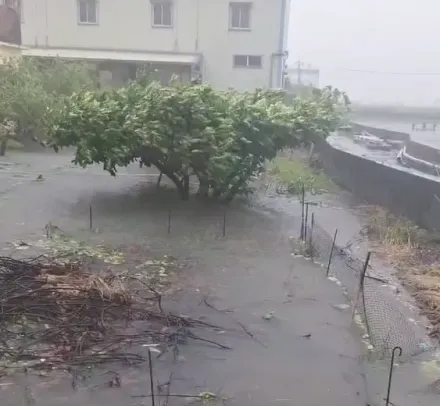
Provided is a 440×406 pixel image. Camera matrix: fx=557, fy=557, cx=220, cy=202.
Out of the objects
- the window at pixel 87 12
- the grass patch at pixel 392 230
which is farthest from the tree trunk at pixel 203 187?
the window at pixel 87 12

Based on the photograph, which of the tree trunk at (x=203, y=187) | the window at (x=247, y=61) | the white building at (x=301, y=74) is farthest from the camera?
the white building at (x=301, y=74)

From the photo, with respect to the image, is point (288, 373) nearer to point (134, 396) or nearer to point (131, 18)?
point (134, 396)

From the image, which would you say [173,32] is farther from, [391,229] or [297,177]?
[391,229]

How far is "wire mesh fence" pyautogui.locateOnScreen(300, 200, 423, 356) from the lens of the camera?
3.82m

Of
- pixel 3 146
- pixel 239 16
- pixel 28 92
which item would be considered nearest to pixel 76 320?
pixel 3 146

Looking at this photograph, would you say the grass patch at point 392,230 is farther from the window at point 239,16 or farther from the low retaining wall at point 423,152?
the window at point 239,16

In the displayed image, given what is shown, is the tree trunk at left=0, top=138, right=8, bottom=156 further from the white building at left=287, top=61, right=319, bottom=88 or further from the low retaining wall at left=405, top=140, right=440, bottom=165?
the white building at left=287, top=61, right=319, bottom=88

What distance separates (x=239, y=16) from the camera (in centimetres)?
1806

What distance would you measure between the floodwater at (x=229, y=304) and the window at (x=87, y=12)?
11212mm

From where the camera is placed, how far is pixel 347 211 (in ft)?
26.3

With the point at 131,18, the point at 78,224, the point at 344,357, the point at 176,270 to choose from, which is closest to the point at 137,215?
the point at 78,224

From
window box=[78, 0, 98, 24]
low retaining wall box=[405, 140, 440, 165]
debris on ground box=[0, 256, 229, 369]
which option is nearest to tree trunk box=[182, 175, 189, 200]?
debris on ground box=[0, 256, 229, 369]

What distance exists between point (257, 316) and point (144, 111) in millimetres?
3220

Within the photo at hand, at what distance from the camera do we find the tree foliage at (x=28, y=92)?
1170 centimetres
